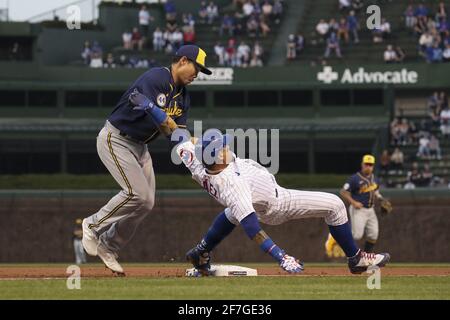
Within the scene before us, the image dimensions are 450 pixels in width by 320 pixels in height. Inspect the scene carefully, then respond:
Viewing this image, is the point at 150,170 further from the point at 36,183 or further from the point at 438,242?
the point at 36,183

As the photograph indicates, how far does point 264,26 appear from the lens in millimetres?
40812

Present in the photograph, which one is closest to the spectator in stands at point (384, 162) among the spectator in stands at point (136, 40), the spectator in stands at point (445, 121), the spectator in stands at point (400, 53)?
the spectator in stands at point (445, 121)

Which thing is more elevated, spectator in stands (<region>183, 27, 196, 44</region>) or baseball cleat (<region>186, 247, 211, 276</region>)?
spectator in stands (<region>183, 27, 196, 44</region>)

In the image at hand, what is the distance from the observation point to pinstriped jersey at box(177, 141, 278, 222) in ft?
38.5

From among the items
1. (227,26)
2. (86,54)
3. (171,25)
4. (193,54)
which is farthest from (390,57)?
(193,54)

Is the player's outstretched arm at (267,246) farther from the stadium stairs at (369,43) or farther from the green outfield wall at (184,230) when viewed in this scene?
the stadium stairs at (369,43)

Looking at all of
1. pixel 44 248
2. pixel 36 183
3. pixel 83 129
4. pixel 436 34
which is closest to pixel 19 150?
pixel 83 129

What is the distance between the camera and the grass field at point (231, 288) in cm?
988

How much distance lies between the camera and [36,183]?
30875mm

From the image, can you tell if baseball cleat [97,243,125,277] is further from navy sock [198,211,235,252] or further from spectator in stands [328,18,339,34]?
spectator in stands [328,18,339,34]

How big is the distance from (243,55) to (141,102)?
90.5 ft

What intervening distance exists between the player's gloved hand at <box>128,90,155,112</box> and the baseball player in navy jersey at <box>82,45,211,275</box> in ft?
0.48

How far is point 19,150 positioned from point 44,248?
1063cm

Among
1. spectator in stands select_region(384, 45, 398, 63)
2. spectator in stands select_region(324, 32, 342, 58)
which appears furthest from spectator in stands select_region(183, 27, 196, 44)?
spectator in stands select_region(384, 45, 398, 63)
